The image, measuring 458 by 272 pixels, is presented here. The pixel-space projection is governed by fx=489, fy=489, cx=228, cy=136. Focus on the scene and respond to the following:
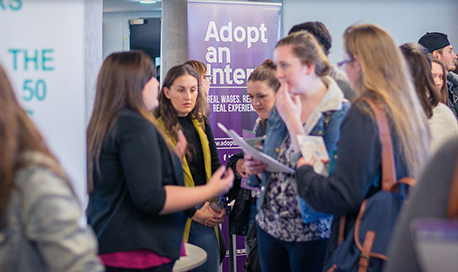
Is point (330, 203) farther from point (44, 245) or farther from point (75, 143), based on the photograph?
point (44, 245)

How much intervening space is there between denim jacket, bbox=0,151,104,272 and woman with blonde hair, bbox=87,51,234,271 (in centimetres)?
68

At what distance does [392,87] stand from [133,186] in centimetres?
96

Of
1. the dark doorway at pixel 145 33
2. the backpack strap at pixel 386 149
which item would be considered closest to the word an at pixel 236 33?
the backpack strap at pixel 386 149

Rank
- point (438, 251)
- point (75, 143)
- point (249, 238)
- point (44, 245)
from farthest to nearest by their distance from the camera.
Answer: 1. point (249, 238)
2. point (75, 143)
3. point (44, 245)
4. point (438, 251)

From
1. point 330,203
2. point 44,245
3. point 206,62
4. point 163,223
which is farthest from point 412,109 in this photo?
point 206,62

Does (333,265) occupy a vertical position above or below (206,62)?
below

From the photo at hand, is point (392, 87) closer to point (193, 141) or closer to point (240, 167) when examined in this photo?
point (240, 167)

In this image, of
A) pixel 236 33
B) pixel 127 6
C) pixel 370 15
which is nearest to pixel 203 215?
pixel 236 33

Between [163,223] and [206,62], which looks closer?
[163,223]

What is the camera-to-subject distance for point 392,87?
170cm

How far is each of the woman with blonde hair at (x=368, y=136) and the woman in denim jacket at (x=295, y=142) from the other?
11.3 inches

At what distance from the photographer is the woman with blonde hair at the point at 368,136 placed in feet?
5.26

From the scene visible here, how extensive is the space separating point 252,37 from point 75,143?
3.29 meters

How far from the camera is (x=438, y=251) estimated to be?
0.71m
